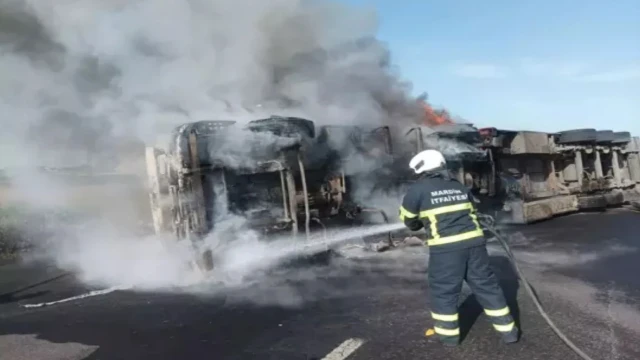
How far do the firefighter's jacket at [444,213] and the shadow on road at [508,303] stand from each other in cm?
72

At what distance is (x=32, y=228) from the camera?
10.8m

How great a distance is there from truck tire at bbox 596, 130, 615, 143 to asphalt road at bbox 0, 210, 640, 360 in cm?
526

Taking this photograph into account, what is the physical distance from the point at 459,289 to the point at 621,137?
1069 centimetres

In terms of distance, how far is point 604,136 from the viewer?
37.7 ft

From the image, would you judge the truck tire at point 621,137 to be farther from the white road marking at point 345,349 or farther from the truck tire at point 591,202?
the white road marking at point 345,349

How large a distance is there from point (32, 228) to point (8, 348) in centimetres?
756

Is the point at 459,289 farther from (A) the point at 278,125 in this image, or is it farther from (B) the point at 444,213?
(A) the point at 278,125

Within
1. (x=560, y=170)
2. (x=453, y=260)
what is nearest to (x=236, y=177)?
(x=453, y=260)

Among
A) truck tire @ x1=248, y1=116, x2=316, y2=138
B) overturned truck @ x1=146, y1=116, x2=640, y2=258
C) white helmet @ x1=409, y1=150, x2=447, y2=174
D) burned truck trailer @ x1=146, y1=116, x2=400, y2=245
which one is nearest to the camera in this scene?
white helmet @ x1=409, y1=150, x2=447, y2=174

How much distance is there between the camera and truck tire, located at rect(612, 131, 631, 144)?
39.3ft

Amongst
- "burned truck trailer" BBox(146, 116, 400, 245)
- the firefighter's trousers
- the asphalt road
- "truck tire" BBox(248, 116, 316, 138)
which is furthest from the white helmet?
"truck tire" BBox(248, 116, 316, 138)

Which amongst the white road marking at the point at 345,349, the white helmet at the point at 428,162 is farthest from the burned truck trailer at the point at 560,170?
the white road marking at the point at 345,349

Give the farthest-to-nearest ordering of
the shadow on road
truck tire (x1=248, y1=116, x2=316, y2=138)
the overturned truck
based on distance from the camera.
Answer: truck tire (x1=248, y1=116, x2=316, y2=138) < the overturned truck < the shadow on road

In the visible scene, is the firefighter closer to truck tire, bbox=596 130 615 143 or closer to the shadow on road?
the shadow on road
